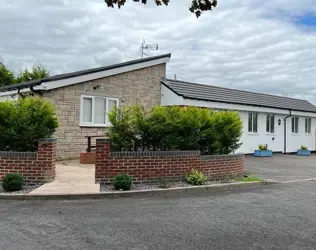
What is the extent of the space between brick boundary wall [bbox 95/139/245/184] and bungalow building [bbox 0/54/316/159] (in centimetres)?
562

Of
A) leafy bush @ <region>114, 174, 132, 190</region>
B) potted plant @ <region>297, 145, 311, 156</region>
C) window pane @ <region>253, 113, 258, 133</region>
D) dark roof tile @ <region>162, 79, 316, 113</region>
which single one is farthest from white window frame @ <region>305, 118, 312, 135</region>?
leafy bush @ <region>114, 174, 132, 190</region>

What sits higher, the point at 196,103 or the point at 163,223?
the point at 196,103

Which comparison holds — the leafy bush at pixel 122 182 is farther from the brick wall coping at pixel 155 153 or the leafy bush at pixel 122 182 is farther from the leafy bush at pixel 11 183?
the leafy bush at pixel 11 183

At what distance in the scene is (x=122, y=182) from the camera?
8688 mm

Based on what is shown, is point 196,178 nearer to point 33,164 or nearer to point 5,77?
point 33,164

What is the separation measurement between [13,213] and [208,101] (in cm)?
1377

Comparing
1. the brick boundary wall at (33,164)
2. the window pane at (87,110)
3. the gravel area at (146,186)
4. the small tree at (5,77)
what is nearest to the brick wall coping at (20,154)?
the brick boundary wall at (33,164)

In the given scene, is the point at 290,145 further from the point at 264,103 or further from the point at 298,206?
the point at 298,206

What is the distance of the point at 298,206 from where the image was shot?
763 cm

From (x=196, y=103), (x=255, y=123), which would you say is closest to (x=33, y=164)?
(x=196, y=103)

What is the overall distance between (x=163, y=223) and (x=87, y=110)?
10355mm

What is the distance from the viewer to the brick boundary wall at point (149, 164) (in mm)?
9398

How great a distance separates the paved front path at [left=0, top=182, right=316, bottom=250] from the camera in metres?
4.92

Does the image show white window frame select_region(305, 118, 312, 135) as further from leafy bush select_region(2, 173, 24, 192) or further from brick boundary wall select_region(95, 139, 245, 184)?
leafy bush select_region(2, 173, 24, 192)
